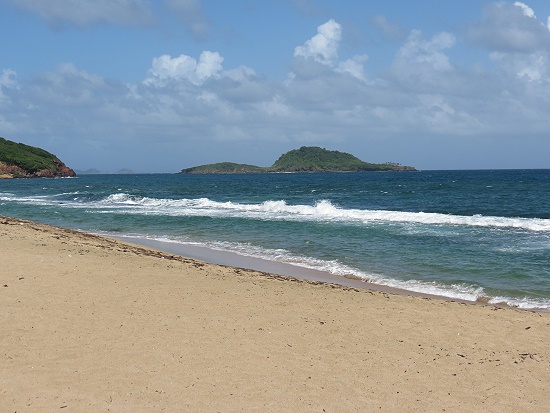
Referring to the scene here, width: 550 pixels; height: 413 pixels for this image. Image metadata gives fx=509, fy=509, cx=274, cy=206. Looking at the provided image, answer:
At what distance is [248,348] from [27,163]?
5251 inches

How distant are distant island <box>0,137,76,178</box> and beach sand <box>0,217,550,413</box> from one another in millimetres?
121865

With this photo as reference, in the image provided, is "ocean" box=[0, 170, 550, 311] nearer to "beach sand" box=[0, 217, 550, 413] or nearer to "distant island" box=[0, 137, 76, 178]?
"beach sand" box=[0, 217, 550, 413]

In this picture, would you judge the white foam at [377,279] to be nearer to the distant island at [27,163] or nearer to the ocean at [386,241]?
the ocean at [386,241]

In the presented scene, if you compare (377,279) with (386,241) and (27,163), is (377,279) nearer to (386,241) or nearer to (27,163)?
(386,241)

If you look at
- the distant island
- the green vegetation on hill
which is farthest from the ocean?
the green vegetation on hill

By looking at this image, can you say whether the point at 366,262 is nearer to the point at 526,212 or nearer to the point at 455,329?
the point at 455,329

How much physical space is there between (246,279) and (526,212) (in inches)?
1014

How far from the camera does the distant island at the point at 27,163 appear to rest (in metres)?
120

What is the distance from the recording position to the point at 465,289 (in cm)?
1157

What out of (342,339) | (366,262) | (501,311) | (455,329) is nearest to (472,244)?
(366,262)

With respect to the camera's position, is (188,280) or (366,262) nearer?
(188,280)

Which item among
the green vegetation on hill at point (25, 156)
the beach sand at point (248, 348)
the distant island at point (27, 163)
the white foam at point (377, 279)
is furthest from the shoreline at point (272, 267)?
the green vegetation on hill at point (25, 156)

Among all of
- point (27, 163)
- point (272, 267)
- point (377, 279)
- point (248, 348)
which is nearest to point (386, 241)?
point (272, 267)

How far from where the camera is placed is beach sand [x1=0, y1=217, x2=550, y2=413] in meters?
5.34
